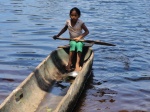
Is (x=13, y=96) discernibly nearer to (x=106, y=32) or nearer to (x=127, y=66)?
(x=127, y=66)

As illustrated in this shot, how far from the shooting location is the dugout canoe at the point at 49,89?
5113 millimetres

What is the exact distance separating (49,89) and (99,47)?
440 cm

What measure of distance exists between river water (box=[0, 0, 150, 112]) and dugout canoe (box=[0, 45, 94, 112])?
47 cm

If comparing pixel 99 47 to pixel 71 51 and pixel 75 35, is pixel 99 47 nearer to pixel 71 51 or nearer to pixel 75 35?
pixel 75 35

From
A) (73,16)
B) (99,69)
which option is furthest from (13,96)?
(99,69)

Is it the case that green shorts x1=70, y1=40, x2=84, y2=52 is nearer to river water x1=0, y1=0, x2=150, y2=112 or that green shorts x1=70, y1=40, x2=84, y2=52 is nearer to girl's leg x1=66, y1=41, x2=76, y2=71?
girl's leg x1=66, y1=41, x2=76, y2=71

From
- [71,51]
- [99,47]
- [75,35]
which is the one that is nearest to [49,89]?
[71,51]

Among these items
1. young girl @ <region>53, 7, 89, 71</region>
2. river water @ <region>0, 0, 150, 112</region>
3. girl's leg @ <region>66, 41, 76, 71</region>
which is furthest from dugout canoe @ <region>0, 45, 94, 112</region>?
river water @ <region>0, 0, 150, 112</region>

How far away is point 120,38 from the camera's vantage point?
12016mm

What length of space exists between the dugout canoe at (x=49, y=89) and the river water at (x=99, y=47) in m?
0.47

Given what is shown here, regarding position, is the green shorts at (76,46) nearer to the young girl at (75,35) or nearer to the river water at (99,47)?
the young girl at (75,35)

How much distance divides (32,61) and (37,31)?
4.17 m

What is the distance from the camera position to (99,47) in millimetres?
10750

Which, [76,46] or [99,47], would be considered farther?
[99,47]
